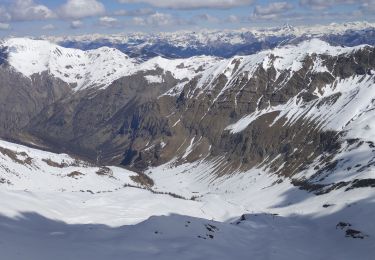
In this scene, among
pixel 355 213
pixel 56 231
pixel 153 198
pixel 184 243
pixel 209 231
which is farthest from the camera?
pixel 153 198

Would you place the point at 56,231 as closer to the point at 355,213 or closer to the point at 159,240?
the point at 159,240

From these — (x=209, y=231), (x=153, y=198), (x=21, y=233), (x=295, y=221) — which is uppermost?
(x=21, y=233)

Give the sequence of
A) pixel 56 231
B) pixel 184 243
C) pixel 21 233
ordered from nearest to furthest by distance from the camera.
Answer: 1. pixel 21 233
2. pixel 184 243
3. pixel 56 231

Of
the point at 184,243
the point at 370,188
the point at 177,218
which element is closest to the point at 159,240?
the point at 184,243

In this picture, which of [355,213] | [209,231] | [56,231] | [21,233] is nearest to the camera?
[21,233]

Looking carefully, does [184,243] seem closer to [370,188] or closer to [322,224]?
[322,224]

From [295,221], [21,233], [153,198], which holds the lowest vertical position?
[295,221]

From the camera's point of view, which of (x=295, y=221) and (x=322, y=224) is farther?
(x=295, y=221)

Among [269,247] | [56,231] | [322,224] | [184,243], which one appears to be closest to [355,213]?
[322,224]

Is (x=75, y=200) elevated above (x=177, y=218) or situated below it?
below
